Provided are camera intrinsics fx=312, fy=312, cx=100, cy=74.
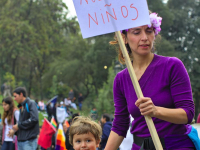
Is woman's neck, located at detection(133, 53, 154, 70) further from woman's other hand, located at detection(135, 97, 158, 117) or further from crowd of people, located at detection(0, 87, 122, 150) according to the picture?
crowd of people, located at detection(0, 87, 122, 150)

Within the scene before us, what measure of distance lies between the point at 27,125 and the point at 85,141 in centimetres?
330

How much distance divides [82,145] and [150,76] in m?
1.15

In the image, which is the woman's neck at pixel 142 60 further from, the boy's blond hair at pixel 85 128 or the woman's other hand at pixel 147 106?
the boy's blond hair at pixel 85 128

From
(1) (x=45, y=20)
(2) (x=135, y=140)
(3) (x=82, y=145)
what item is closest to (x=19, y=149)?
(3) (x=82, y=145)

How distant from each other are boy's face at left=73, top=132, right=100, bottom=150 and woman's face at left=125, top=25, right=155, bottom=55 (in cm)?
116

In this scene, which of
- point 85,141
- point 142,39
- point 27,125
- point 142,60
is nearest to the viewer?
point 142,39

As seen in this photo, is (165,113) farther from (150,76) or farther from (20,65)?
(20,65)

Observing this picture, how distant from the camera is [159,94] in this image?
81.7 inches

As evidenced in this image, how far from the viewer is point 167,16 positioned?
30.9m

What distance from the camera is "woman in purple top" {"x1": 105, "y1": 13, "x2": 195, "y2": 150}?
6.35 feet

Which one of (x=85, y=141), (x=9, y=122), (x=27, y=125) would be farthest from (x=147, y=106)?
(x=9, y=122)

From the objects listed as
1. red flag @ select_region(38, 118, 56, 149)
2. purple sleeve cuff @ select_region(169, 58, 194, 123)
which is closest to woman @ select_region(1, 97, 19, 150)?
red flag @ select_region(38, 118, 56, 149)

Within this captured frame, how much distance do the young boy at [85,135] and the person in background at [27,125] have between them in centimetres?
310

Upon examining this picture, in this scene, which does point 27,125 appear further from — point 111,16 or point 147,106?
point 147,106
